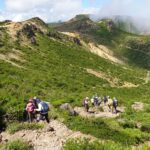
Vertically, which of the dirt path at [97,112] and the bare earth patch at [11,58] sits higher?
the bare earth patch at [11,58]

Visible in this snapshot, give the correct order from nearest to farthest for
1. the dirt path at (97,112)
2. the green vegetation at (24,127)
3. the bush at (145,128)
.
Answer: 1. the green vegetation at (24,127)
2. the bush at (145,128)
3. the dirt path at (97,112)

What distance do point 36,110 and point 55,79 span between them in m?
47.4

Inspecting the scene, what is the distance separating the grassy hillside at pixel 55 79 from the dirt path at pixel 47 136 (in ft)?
2.26

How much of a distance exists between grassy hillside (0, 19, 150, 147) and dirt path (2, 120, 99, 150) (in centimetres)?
69

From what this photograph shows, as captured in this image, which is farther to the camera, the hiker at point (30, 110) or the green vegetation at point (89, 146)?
the hiker at point (30, 110)

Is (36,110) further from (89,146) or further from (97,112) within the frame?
(97,112)

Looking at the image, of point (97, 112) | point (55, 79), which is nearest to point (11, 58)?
point (55, 79)

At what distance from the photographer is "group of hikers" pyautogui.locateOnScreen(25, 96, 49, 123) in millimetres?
24523

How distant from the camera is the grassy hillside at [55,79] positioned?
1069 inches

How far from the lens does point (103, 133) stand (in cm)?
2234

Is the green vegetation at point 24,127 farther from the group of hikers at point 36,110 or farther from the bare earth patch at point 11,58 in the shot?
the bare earth patch at point 11,58

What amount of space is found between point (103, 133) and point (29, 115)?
17.8 feet

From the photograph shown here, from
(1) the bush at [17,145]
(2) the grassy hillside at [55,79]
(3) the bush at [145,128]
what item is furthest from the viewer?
(3) the bush at [145,128]

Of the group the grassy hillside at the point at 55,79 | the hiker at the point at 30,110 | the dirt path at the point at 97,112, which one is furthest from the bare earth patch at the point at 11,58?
the hiker at the point at 30,110
